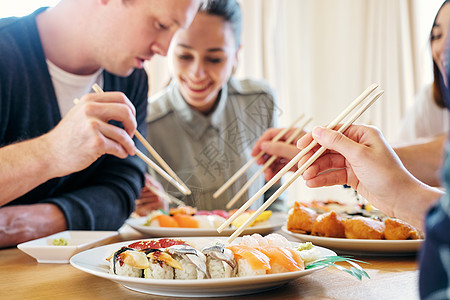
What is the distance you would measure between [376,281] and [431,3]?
395 centimetres

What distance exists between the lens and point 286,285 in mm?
688

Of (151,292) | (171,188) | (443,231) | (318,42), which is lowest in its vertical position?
(171,188)

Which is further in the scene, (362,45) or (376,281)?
(362,45)

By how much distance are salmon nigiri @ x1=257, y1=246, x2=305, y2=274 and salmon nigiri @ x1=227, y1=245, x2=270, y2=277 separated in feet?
0.05

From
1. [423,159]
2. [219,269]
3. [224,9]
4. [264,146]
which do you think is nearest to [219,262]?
[219,269]

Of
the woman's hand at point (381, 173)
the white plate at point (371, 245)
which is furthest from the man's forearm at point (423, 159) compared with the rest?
the woman's hand at point (381, 173)

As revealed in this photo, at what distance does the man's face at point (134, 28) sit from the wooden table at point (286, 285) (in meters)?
0.90

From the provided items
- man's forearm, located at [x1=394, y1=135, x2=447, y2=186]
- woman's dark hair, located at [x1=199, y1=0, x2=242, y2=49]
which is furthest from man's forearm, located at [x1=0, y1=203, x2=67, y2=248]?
woman's dark hair, located at [x1=199, y1=0, x2=242, y2=49]

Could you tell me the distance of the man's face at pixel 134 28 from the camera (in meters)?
1.50

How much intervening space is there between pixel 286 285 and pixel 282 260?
57 millimetres

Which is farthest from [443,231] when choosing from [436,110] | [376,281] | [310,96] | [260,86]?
[310,96]

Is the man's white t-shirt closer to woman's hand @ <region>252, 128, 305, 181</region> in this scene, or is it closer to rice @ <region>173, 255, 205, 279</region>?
woman's hand @ <region>252, 128, 305, 181</region>

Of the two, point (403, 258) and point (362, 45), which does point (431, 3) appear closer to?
point (362, 45)

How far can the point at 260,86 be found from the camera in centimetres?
248
